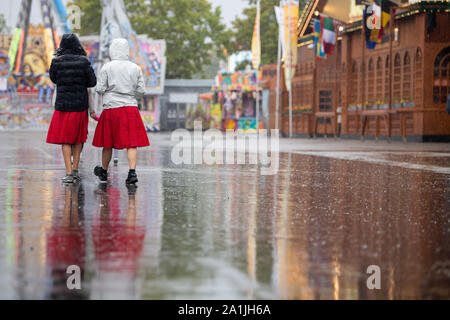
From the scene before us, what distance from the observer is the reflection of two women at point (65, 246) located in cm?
388

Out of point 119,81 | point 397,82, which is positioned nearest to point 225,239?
point 119,81

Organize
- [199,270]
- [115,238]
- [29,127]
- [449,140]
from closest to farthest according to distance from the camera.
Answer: [199,270]
[115,238]
[449,140]
[29,127]

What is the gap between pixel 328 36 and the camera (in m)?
37.2

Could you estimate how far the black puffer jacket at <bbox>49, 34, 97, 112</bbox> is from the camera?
10.4 meters

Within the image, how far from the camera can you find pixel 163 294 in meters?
3.78

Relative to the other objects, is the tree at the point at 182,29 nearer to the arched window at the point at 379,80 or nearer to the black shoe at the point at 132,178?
the arched window at the point at 379,80

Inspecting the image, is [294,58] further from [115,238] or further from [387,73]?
[115,238]

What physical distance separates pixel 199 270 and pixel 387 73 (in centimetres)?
3009

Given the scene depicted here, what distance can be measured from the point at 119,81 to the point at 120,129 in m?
0.61

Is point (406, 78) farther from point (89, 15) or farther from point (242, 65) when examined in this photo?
point (89, 15)

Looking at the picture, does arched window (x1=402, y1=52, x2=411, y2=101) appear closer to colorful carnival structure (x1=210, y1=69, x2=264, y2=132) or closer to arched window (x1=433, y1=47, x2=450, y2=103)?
arched window (x1=433, y1=47, x2=450, y2=103)

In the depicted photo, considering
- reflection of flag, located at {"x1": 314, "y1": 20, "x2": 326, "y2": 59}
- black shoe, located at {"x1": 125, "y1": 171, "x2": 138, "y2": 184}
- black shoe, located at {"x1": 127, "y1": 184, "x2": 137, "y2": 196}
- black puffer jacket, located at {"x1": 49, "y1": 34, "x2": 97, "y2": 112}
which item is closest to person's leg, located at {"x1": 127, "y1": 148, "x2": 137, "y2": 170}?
black shoe, located at {"x1": 125, "y1": 171, "x2": 138, "y2": 184}

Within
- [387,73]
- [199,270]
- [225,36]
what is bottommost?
[199,270]

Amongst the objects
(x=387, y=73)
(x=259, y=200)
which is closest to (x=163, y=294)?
(x=259, y=200)
